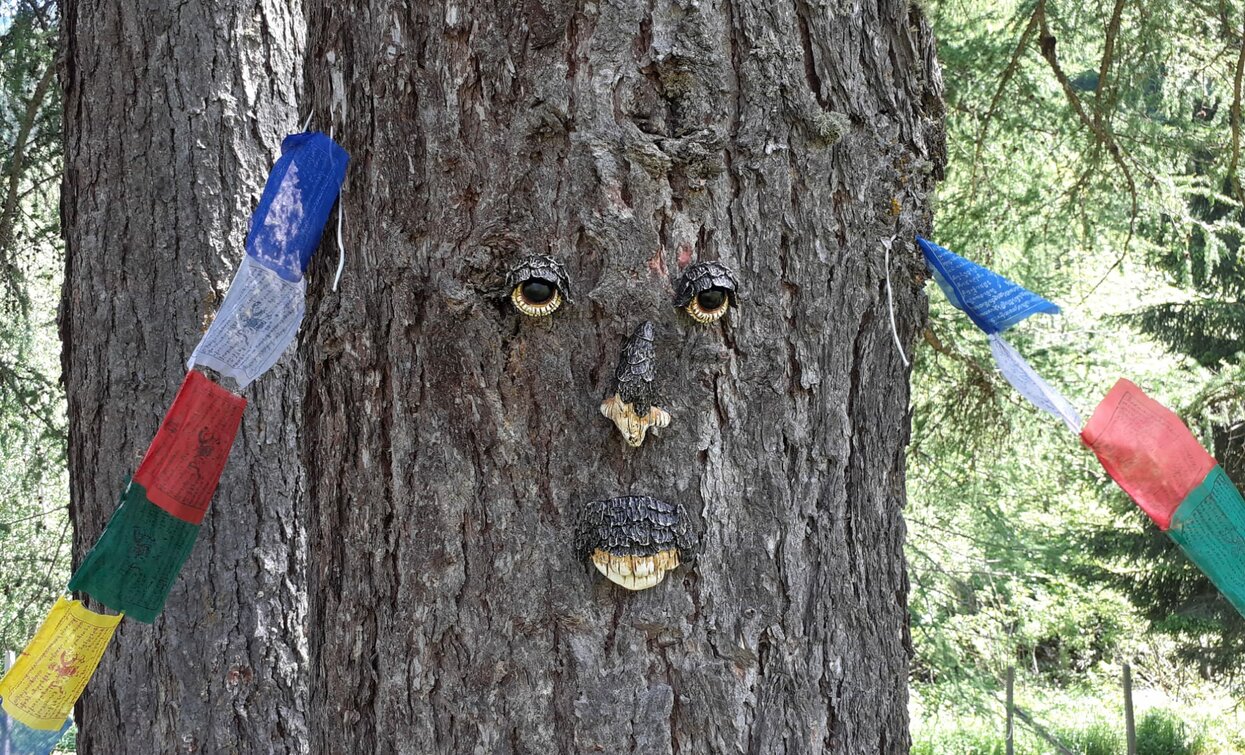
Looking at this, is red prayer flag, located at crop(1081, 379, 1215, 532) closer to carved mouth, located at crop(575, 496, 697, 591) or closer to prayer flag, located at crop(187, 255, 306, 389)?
carved mouth, located at crop(575, 496, 697, 591)

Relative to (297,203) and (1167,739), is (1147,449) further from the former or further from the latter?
(1167,739)

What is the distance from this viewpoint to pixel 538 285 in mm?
1322

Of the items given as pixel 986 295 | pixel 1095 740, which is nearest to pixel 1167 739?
pixel 1095 740

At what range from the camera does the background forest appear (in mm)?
4930

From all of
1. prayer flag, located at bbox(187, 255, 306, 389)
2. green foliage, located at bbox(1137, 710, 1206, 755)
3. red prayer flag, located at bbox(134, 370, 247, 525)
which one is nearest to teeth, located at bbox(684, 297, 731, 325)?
prayer flag, located at bbox(187, 255, 306, 389)

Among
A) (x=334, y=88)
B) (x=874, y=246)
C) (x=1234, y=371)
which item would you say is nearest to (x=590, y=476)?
(x=874, y=246)

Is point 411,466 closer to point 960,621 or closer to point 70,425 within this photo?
point 70,425

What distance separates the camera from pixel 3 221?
4.53m

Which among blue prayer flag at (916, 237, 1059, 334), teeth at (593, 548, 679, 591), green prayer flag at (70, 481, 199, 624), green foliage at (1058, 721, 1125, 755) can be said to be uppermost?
blue prayer flag at (916, 237, 1059, 334)

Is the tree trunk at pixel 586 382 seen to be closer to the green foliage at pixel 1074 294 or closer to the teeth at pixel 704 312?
the teeth at pixel 704 312

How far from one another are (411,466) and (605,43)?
630mm

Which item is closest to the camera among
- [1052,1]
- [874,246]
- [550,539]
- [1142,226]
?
[550,539]

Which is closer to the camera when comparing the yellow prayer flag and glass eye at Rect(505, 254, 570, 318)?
glass eye at Rect(505, 254, 570, 318)

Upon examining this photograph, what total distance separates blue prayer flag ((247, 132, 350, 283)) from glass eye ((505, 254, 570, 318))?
398mm
